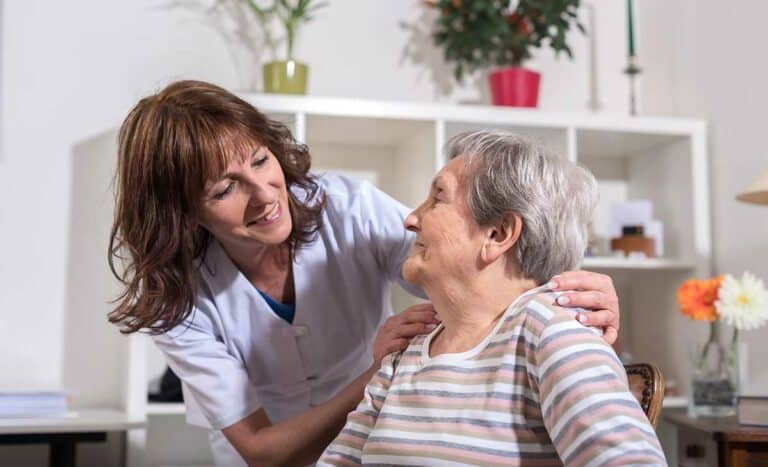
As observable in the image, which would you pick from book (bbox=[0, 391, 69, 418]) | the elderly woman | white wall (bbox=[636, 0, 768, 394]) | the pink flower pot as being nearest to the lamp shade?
white wall (bbox=[636, 0, 768, 394])

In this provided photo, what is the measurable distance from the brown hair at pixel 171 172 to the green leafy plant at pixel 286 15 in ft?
4.24

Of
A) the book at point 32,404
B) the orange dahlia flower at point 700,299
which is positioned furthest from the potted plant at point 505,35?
the book at point 32,404

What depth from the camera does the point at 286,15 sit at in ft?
10.5

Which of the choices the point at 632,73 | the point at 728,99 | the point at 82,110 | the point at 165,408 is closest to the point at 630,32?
the point at 632,73

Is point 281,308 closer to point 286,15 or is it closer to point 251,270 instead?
point 251,270

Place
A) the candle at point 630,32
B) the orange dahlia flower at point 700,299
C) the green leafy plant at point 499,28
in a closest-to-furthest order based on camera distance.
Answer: the orange dahlia flower at point 700,299 < the green leafy plant at point 499,28 < the candle at point 630,32

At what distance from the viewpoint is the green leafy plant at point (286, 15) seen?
2.93m

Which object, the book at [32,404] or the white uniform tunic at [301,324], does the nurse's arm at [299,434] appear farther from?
the book at [32,404]

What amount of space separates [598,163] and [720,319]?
3.27 feet

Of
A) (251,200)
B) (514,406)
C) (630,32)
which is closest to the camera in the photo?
(514,406)

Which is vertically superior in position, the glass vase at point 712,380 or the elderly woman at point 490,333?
the elderly woman at point 490,333

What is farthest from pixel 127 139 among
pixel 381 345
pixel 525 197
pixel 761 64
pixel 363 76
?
pixel 761 64

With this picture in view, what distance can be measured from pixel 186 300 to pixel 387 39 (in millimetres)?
1767

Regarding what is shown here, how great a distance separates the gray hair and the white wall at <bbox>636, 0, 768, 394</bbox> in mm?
1589
